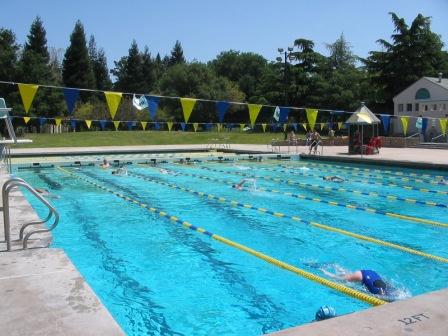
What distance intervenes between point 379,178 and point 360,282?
10888 mm

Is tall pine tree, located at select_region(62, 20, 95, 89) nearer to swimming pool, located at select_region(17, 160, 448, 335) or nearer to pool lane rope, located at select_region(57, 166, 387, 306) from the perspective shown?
swimming pool, located at select_region(17, 160, 448, 335)

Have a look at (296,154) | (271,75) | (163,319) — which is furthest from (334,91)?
(163,319)

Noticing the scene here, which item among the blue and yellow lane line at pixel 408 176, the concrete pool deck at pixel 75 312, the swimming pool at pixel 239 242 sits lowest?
the swimming pool at pixel 239 242

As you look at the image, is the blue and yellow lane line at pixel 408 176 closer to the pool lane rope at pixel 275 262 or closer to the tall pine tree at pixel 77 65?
the pool lane rope at pixel 275 262

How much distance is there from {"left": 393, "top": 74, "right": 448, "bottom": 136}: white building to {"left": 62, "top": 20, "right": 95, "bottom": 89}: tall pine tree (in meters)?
39.6

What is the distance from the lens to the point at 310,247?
7.75m

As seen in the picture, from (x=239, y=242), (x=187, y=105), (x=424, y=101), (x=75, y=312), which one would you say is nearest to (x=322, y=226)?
(x=239, y=242)

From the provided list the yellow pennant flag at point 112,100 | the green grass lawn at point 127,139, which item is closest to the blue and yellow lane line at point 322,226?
the yellow pennant flag at point 112,100

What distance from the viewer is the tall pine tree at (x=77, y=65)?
60.4 metres

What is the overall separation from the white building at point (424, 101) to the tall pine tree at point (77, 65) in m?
39.6

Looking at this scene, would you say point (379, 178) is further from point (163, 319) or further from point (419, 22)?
point (419, 22)

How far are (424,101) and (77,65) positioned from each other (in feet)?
142

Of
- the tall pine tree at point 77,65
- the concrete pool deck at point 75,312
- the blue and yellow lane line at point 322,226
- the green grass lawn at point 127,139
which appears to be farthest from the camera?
the tall pine tree at point 77,65

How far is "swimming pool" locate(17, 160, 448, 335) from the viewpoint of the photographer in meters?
5.41
